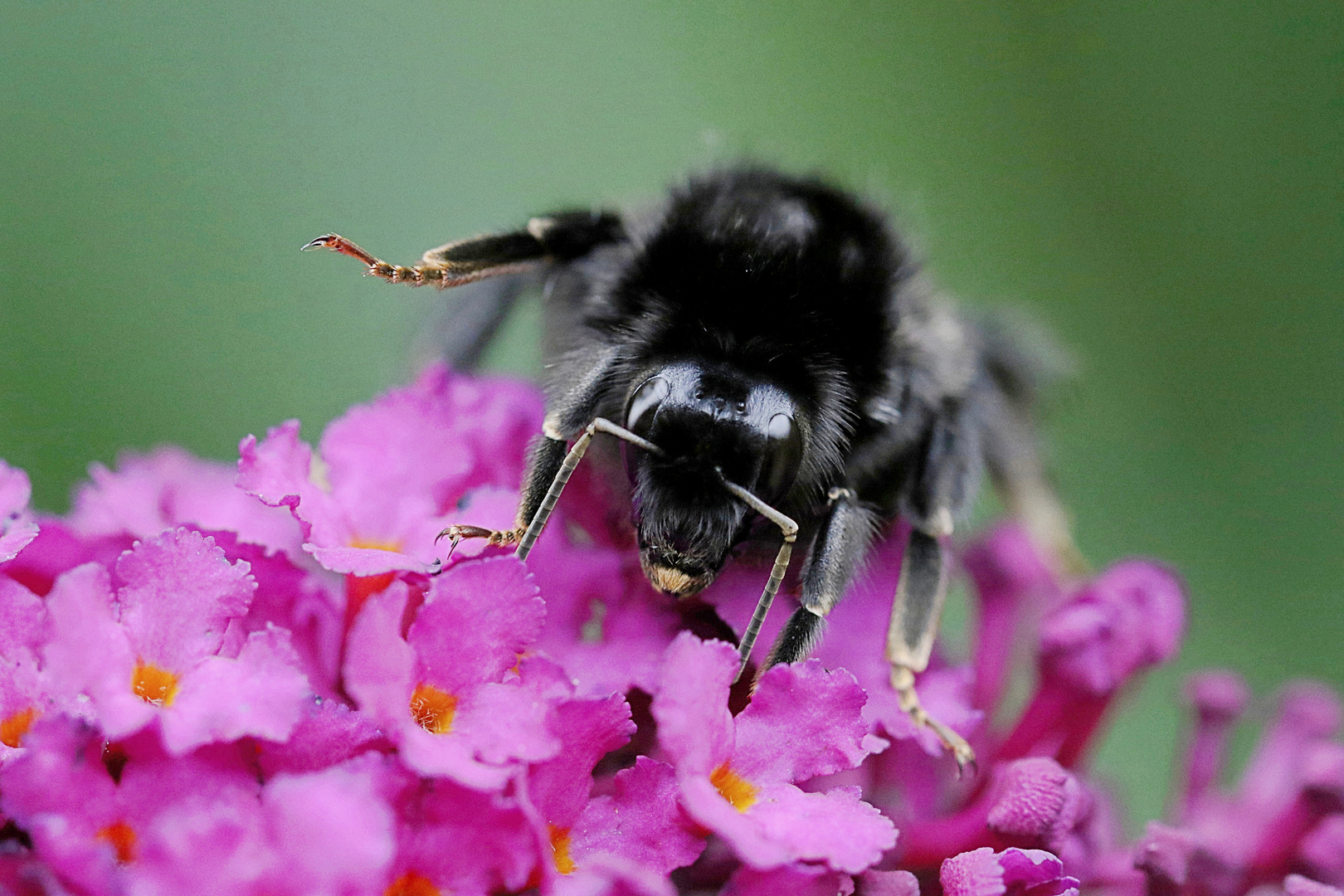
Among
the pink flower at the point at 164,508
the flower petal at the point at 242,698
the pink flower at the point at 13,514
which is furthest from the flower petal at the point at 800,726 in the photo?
the pink flower at the point at 13,514

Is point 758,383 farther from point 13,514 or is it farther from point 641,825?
point 13,514

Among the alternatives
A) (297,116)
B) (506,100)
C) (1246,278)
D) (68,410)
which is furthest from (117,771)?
(1246,278)

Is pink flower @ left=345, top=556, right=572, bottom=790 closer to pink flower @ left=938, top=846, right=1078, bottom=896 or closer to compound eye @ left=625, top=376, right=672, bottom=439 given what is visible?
compound eye @ left=625, top=376, right=672, bottom=439

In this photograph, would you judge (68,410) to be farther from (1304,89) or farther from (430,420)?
(1304,89)

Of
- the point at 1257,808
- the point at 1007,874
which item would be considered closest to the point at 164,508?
the point at 1007,874

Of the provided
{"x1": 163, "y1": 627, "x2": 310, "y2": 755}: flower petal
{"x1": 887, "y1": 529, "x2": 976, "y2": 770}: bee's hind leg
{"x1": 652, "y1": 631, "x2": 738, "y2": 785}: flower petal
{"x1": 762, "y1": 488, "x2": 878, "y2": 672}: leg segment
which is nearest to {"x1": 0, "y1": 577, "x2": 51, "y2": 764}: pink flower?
{"x1": 163, "y1": 627, "x2": 310, "y2": 755}: flower petal

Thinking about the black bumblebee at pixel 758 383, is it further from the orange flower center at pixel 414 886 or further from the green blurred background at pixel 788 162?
the green blurred background at pixel 788 162

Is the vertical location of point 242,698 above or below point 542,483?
below
